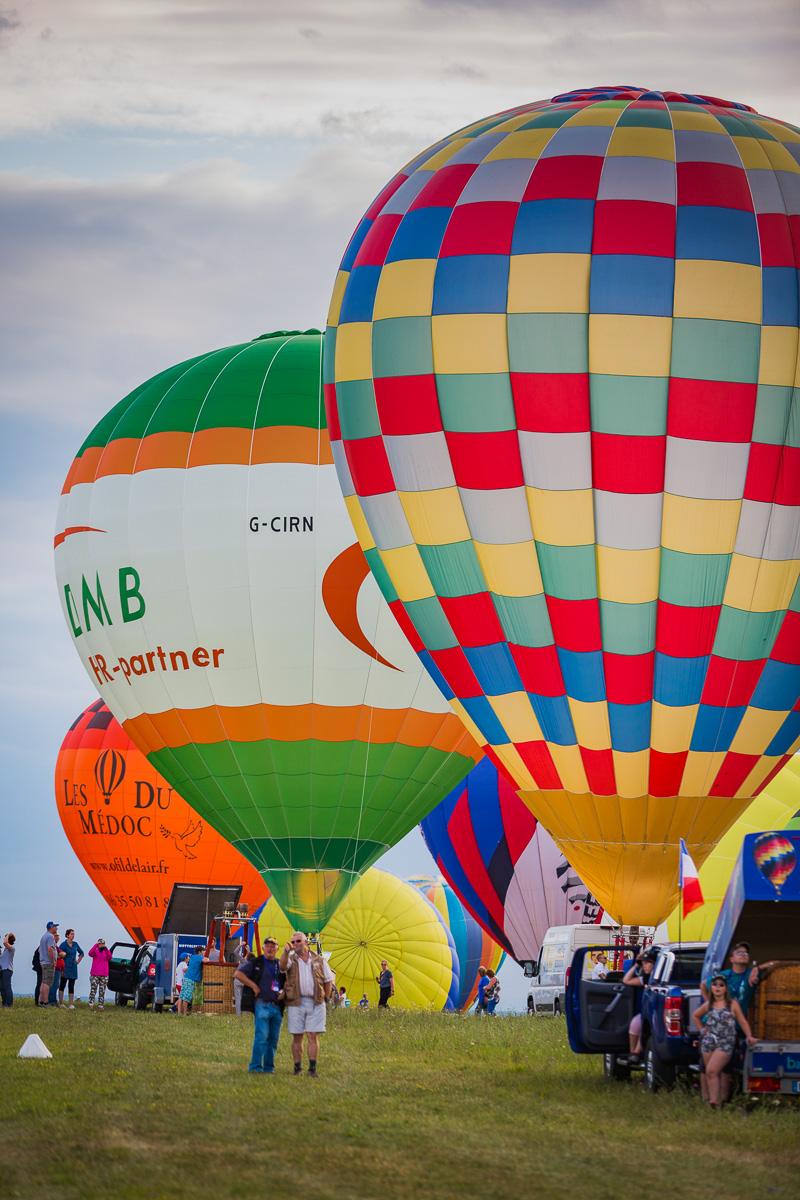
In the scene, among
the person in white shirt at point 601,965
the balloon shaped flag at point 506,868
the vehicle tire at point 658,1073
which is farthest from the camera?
the balloon shaped flag at point 506,868

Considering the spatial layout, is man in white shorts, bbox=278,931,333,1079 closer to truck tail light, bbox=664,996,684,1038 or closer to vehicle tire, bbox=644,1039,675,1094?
vehicle tire, bbox=644,1039,675,1094

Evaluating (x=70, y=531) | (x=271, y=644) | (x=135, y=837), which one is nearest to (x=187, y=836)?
(x=135, y=837)

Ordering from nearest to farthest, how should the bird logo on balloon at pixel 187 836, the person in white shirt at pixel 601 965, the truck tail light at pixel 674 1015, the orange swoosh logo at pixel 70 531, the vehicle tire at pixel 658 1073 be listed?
the truck tail light at pixel 674 1015, the vehicle tire at pixel 658 1073, the person in white shirt at pixel 601 965, the orange swoosh logo at pixel 70 531, the bird logo on balloon at pixel 187 836

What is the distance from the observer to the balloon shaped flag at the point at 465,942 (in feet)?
127

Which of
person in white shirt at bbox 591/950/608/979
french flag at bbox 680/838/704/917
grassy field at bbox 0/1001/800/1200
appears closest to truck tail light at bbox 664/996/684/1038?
grassy field at bbox 0/1001/800/1200

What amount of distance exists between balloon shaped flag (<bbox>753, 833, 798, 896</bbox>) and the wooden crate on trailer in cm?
71

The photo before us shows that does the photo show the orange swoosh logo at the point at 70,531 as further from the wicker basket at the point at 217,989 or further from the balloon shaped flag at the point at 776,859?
the balloon shaped flag at the point at 776,859

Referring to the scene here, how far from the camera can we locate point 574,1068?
13.9 m

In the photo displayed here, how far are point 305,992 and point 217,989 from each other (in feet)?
32.4

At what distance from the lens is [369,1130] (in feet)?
31.4

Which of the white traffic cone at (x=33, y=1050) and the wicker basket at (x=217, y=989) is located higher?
the wicker basket at (x=217, y=989)

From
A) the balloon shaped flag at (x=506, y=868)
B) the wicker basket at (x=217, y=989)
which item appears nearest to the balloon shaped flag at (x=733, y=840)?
the balloon shaped flag at (x=506, y=868)

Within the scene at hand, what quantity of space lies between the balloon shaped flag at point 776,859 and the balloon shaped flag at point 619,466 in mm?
3961

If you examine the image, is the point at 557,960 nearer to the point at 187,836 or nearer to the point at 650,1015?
the point at 187,836
